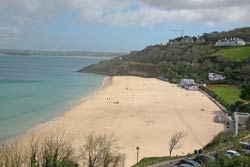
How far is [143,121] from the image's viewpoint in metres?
39.7

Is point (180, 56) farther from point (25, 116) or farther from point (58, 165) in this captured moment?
point (58, 165)

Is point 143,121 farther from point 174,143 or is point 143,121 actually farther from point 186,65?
point 186,65

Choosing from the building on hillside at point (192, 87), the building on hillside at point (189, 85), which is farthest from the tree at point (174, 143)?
the building on hillside at point (189, 85)

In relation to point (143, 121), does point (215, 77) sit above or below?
above

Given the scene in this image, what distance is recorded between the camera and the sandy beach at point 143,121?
30.2 meters

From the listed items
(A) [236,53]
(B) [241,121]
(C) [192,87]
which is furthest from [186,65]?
(B) [241,121]

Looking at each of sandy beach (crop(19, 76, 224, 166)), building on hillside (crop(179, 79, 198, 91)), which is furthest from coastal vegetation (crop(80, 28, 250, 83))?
sandy beach (crop(19, 76, 224, 166))

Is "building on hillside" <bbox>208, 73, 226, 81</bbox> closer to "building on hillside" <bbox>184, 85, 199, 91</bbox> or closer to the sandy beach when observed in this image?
"building on hillside" <bbox>184, 85, 199, 91</bbox>

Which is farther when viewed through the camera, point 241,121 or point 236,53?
point 236,53

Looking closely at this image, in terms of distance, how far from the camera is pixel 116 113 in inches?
1759

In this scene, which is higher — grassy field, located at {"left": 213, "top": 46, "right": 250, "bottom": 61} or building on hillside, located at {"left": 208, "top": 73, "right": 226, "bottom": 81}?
grassy field, located at {"left": 213, "top": 46, "right": 250, "bottom": 61}

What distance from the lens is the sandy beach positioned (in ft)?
99.2

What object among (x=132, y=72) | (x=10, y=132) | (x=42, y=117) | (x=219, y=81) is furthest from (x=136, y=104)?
(x=132, y=72)

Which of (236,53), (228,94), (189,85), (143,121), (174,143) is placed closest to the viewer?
(174,143)
